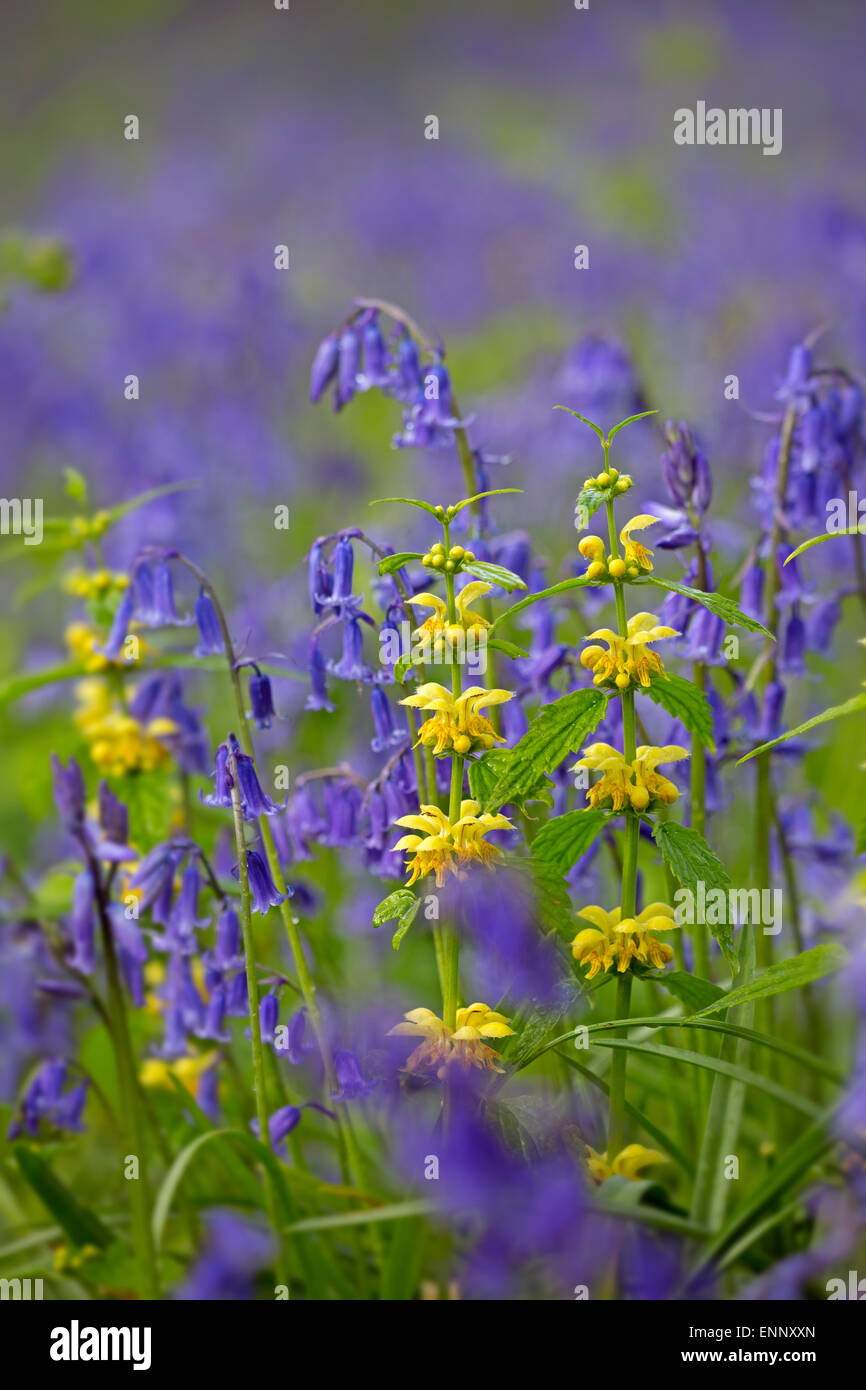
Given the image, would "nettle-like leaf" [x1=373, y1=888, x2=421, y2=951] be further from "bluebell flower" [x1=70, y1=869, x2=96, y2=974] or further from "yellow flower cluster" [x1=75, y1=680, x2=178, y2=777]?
"yellow flower cluster" [x1=75, y1=680, x2=178, y2=777]

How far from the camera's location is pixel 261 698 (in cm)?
120

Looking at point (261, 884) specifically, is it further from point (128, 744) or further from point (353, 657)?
point (128, 744)

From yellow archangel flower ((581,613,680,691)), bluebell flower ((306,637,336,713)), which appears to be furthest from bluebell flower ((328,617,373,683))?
yellow archangel flower ((581,613,680,691))

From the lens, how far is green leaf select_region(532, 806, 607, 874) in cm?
103

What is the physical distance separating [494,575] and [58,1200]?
826 millimetres

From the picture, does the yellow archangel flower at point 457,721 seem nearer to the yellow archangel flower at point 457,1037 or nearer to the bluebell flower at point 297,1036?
the yellow archangel flower at point 457,1037

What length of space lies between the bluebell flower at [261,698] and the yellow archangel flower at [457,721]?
0.68ft

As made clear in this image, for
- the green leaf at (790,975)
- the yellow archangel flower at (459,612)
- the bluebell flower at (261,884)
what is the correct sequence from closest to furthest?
1. the green leaf at (790,975)
2. the yellow archangel flower at (459,612)
3. the bluebell flower at (261,884)

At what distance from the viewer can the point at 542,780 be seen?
1.05 m

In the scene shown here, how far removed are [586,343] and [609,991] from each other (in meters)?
0.97

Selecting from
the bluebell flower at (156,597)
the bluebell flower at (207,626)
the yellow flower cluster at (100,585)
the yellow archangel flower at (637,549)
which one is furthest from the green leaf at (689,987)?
the yellow flower cluster at (100,585)

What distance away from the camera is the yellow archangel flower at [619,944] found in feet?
Answer: 3.40

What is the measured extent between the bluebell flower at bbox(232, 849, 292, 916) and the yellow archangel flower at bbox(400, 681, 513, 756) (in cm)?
23

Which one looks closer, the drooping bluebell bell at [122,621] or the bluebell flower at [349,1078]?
the bluebell flower at [349,1078]
